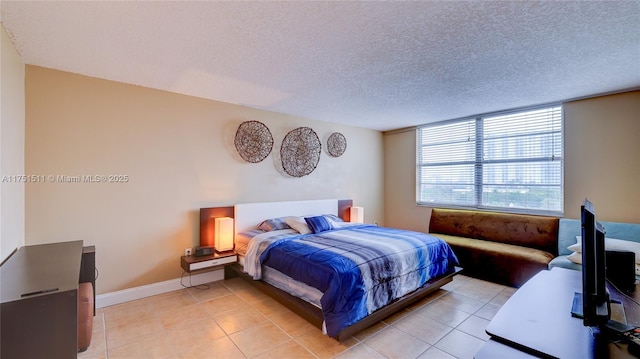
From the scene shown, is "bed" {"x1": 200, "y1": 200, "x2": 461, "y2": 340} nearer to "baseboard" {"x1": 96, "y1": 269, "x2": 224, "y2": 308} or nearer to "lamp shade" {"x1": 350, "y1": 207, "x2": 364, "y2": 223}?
"baseboard" {"x1": 96, "y1": 269, "x2": 224, "y2": 308}

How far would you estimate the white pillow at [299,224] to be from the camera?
3768mm

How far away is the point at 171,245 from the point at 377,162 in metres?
4.21

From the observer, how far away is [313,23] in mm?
1930

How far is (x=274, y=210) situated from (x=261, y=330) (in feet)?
6.41

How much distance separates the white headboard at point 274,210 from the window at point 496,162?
6.62 ft

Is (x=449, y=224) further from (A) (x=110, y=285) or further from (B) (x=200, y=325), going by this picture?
(A) (x=110, y=285)

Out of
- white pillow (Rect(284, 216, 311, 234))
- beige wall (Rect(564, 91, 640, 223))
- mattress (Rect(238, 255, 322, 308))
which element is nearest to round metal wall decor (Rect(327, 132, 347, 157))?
white pillow (Rect(284, 216, 311, 234))

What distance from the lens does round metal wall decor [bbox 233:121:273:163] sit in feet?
13.0

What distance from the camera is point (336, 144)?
5.17 meters

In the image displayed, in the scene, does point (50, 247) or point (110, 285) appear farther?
point (110, 285)

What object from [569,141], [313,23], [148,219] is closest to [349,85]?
[313,23]

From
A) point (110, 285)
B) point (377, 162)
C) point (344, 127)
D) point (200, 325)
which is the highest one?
point (344, 127)

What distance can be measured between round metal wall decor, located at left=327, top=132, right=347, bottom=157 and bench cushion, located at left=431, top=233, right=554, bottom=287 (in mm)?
2444

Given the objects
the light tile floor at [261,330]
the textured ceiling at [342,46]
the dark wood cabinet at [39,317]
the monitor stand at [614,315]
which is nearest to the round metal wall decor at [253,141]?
the textured ceiling at [342,46]
